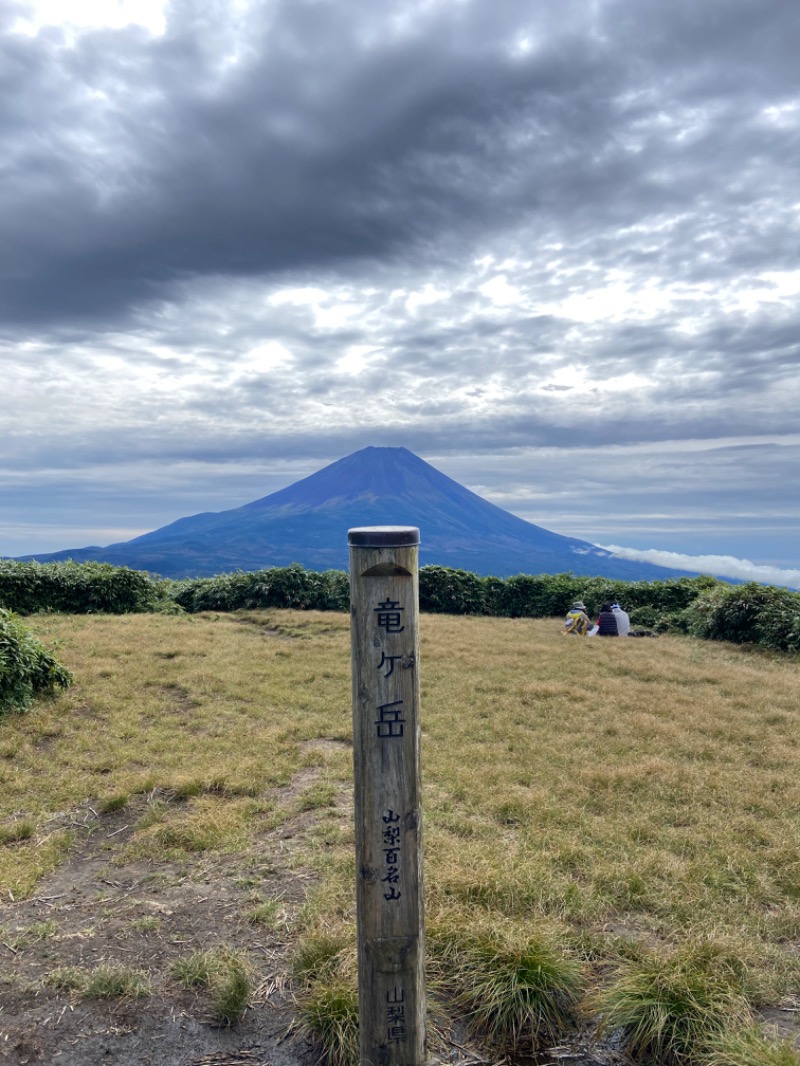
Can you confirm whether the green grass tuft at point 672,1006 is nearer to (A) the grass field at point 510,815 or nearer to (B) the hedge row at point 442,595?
(A) the grass field at point 510,815

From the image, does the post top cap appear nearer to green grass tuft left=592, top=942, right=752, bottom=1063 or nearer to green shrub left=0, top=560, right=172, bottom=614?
green grass tuft left=592, top=942, right=752, bottom=1063

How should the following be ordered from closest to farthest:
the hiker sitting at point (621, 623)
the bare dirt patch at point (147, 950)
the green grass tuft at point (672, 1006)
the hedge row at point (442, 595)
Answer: the green grass tuft at point (672, 1006), the bare dirt patch at point (147, 950), the hedge row at point (442, 595), the hiker sitting at point (621, 623)

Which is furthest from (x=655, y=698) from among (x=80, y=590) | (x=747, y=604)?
(x=80, y=590)

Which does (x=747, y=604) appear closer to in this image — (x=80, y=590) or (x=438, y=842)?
(x=438, y=842)

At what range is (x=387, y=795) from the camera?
3.23 m

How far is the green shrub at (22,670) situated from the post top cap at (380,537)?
24.6ft

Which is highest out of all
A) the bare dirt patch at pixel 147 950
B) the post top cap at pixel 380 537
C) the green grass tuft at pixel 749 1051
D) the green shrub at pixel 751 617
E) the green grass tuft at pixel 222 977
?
the post top cap at pixel 380 537

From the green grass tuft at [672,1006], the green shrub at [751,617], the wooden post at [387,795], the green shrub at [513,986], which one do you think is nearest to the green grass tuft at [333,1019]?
the wooden post at [387,795]

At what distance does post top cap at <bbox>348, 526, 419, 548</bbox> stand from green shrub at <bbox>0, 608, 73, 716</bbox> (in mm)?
7509

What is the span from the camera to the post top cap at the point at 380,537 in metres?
3.12

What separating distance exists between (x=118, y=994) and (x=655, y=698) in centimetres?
826

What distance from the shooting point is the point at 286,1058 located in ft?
11.5

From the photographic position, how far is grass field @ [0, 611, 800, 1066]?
3760 millimetres

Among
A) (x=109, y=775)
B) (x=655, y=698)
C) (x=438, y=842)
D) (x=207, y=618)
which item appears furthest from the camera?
(x=207, y=618)
